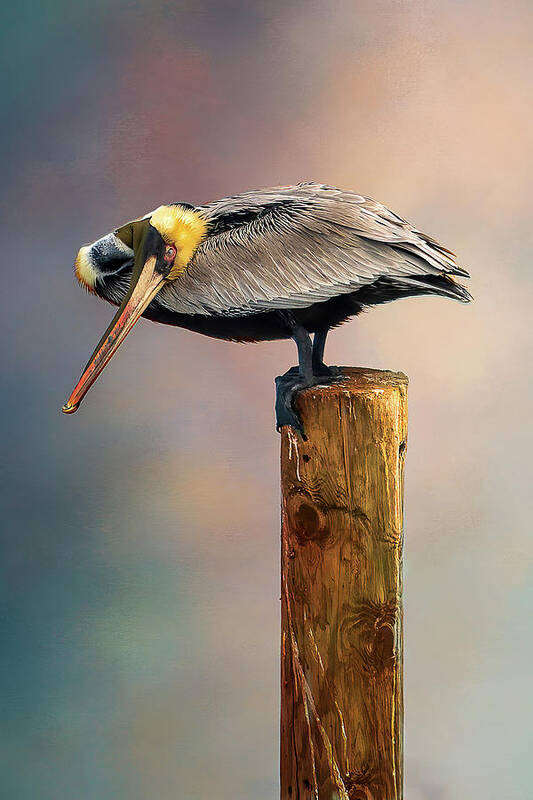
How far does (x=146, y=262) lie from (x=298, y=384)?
0.49 metres

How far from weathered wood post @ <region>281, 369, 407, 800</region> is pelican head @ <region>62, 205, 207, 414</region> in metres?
0.47

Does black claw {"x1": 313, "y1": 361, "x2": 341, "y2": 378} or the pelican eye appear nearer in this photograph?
the pelican eye

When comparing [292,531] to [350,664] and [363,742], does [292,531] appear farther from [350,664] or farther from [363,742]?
[363,742]

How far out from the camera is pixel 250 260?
232cm

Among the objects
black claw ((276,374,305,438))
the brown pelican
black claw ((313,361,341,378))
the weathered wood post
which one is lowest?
the weathered wood post

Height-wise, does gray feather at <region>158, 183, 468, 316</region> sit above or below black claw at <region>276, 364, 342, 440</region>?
above

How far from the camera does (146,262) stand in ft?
7.57

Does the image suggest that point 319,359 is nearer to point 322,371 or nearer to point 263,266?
point 322,371

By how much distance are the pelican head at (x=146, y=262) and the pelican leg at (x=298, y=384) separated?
1.14 feet

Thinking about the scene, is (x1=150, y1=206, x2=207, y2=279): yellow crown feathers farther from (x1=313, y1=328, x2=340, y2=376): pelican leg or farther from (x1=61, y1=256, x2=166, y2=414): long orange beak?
(x1=313, y1=328, x2=340, y2=376): pelican leg

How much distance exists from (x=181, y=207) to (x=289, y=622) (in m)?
1.11

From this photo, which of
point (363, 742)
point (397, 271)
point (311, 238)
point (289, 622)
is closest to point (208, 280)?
point (311, 238)

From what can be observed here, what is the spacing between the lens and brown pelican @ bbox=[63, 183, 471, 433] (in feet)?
7.57

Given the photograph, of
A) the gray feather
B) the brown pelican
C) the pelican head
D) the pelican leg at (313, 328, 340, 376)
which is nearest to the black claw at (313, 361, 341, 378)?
the pelican leg at (313, 328, 340, 376)
